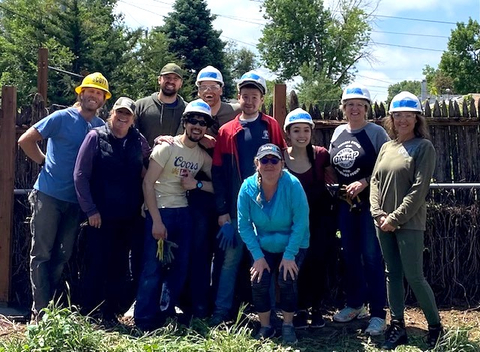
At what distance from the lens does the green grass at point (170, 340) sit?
4422 mm

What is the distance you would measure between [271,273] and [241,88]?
5.32 feet

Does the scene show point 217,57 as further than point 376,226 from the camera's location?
Yes

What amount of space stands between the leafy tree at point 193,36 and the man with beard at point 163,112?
26161 millimetres

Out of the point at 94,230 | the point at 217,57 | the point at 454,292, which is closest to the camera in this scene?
the point at 94,230

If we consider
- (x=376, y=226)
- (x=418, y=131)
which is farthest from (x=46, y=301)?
(x=418, y=131)

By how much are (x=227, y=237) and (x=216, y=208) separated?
0.97 feet

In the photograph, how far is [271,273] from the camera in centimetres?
489

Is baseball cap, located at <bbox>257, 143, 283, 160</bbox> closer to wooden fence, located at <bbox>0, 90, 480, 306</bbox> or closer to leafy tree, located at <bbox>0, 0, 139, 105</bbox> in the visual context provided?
wooden fence, located at <bbox>0, 90, 480, 306</bbox>

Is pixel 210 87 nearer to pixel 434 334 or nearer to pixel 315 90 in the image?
pixel 434 334

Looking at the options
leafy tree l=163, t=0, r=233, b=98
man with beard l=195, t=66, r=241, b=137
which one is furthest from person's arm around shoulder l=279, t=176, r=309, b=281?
leafy tree l=163, t=0, r=233, b=98

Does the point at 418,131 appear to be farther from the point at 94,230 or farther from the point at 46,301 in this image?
the point at 46,301

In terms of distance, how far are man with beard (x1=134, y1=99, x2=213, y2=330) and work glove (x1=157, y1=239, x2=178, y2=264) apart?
0.06 feet

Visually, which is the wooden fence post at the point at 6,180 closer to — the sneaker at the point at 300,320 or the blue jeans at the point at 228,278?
the blue jeans at the point at 228,278

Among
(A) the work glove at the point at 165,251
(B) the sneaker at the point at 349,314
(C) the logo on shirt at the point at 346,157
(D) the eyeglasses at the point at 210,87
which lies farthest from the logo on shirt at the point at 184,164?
(B) the sneaker at the point at 349,314
